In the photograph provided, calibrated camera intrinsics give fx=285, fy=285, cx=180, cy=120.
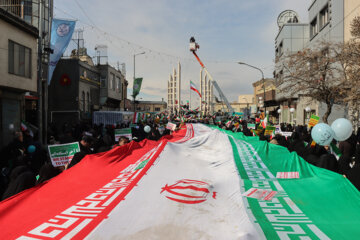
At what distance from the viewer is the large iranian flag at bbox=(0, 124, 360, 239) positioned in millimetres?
2615

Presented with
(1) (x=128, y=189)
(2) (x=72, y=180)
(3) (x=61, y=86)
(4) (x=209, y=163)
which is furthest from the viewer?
(3) (x=61, y=86)

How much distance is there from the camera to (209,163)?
211 inches

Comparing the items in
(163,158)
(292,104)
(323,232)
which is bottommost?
(323,232)

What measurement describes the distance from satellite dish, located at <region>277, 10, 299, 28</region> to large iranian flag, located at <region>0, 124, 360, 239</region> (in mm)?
39181

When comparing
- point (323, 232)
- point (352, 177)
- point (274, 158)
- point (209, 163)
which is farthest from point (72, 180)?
point (352, 177)

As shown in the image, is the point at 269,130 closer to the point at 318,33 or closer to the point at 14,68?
the point at 14,68

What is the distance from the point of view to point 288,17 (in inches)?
1559

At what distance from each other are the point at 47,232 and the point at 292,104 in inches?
1354

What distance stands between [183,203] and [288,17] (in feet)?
139

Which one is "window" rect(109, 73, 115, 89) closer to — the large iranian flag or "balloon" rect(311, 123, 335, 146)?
the large iranian flag

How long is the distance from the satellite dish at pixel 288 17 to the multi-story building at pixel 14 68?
33095 mm

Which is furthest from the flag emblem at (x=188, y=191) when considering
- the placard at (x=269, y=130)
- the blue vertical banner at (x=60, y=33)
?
the blue vertical banner at (x=60, y=33)

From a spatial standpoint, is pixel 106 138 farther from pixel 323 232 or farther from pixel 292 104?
pixel 292 104

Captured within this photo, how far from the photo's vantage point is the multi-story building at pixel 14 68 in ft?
52.3
